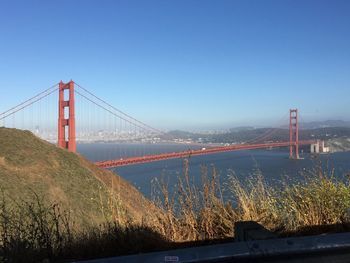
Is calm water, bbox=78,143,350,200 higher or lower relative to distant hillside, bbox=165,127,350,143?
lower

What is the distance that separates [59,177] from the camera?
56.4ft

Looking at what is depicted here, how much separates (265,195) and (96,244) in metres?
1.94

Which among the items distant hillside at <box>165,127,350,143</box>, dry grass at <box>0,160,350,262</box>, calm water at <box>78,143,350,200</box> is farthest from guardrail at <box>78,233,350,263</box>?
distant hillside at <box>165,127,350,143</box>

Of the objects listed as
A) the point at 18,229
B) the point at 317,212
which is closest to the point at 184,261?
the point at 18,229

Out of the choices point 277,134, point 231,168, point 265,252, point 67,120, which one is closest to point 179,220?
point 265,252

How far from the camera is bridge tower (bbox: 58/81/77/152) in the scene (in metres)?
31.9

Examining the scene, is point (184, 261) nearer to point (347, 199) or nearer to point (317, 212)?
point (317, 212)

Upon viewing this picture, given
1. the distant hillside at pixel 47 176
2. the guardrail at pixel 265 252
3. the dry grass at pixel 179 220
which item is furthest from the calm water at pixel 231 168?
the guardrail at pixel 265 252

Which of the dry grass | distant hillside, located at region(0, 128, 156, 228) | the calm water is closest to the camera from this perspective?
the dry grass

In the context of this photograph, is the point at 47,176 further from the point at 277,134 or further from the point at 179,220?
the point at 277,134

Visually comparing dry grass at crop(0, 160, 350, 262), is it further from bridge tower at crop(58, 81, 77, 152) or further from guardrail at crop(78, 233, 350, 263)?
bridge tower at crop(58, 81, 77, 152)

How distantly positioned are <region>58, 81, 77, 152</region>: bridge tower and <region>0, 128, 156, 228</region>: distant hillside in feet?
32.8

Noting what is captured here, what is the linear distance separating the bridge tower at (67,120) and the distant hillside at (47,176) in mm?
10012

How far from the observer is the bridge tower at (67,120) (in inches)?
1257
